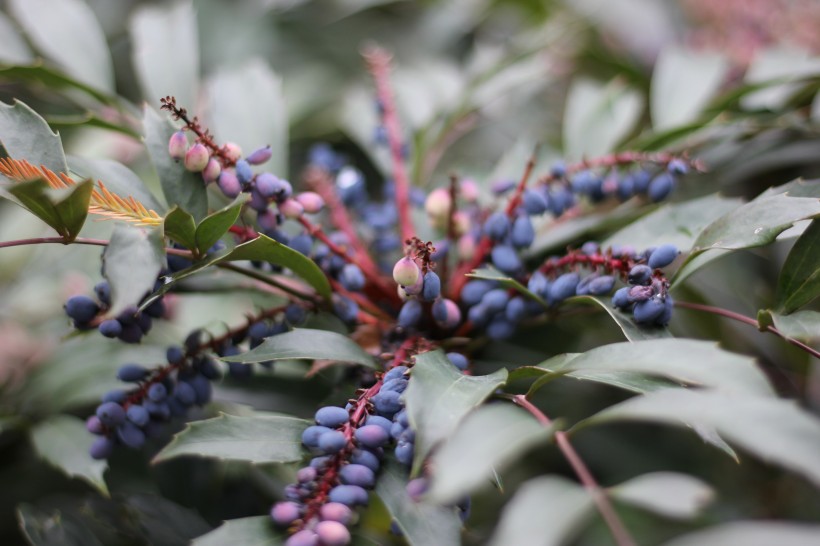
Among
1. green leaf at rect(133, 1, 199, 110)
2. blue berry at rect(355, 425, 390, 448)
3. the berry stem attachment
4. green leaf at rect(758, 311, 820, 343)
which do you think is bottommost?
blue berry at rect(355, 425, 390, 448)

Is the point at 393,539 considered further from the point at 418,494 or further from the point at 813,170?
the point at 813,170

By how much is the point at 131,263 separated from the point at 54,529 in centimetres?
35

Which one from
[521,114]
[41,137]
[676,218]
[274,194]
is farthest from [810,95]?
[41,137]

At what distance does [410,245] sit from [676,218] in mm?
310

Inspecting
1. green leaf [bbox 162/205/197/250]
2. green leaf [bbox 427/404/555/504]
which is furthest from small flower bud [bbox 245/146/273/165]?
green leaf [bbox 427/404/555/504]

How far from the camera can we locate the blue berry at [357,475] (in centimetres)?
53

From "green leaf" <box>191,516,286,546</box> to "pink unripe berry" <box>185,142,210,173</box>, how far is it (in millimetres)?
305

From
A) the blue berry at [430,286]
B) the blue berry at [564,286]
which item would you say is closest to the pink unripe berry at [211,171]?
the blue berry at [430,286]

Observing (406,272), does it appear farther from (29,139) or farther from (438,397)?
(29,139)

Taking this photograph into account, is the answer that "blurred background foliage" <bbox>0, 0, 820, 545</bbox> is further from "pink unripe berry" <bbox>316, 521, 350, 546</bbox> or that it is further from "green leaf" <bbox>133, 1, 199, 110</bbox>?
"pink unripe berry" <bbox>316, 521, 350, 546</bbox>

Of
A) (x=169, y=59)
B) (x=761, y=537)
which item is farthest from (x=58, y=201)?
(x=169, y=59)

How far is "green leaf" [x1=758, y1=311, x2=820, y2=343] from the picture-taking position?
23.2 inches

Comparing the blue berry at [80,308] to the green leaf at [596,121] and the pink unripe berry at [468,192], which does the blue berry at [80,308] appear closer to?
the pink unripe berry at [468,192]

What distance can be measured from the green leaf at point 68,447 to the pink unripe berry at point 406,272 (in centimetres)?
38
